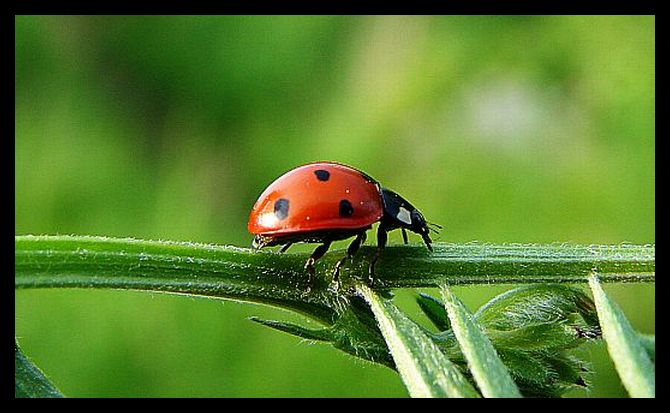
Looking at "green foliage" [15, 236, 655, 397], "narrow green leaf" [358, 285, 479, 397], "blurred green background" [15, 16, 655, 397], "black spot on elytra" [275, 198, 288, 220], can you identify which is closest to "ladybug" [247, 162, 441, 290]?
"black spot on elytra" [275, 198, 288, 220]

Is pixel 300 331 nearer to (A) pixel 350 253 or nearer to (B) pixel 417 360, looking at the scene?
(B) pixel 417 360

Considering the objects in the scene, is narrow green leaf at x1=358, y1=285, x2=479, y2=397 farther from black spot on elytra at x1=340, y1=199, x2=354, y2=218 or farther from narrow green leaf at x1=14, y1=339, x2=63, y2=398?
narrow green leaf at x1=14, y1=339, x2=63, y2=398

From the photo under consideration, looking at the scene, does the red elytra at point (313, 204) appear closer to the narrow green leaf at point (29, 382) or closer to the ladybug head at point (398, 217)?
Result: the ladybug head at point (398, 217)

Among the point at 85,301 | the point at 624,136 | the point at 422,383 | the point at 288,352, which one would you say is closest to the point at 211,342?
the point at 288,352

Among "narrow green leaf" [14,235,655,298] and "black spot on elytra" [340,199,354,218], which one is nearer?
"narrow green leaf" [14,235,655,298]
